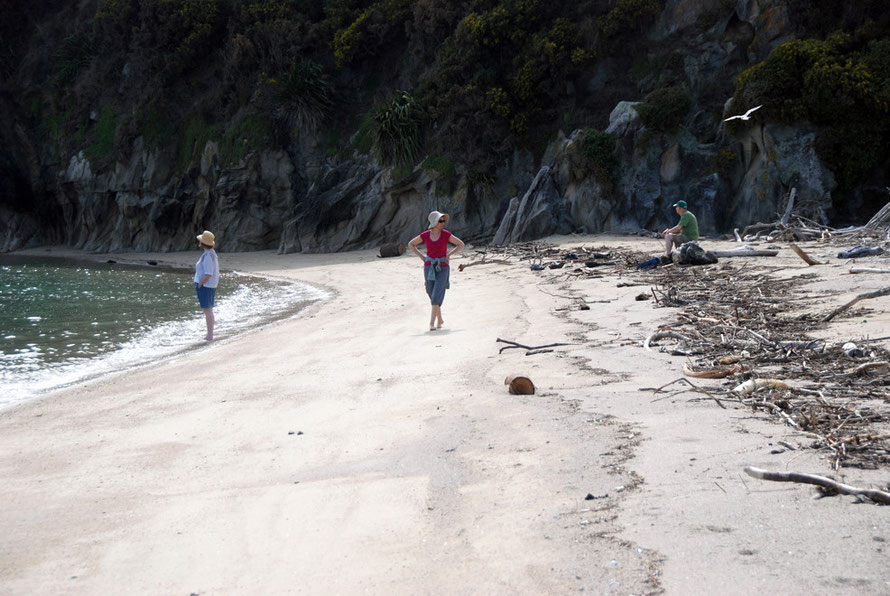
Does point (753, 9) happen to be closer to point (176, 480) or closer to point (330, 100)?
point (330, 100)

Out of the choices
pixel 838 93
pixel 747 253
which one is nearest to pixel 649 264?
pixel 747 253

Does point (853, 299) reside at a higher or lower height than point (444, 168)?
lower

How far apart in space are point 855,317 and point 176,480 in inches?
211

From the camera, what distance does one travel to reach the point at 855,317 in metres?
6.02

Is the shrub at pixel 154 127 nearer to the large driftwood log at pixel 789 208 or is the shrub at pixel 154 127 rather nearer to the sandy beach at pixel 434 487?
the large driftwood log at pixel 789 208

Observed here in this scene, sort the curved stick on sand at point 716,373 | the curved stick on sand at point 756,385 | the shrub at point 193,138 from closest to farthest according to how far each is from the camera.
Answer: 1. the curved stick on sand at point 756,385
2. the curved stick on sand at point 716,373
3. the shrub at point 193,138

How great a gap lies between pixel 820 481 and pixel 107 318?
37.2 ft

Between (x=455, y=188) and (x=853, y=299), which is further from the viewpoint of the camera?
(x=455, y=188)

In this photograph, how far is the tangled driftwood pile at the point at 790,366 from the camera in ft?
11.0

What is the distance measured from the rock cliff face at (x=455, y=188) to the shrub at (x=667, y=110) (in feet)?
0.79

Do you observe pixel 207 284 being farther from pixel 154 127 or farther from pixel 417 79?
pixel 154 127

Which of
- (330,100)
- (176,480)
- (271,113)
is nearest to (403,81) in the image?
(330,100)

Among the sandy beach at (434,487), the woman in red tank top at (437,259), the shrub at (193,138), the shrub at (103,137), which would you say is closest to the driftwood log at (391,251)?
the shrub at (193,138)

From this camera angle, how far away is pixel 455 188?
2281 cm
